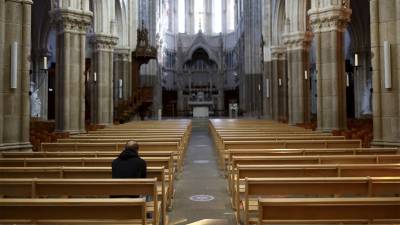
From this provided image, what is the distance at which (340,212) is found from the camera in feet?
11.3

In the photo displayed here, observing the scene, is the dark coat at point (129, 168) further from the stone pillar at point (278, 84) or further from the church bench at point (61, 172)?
the stone pillar at point (278, 84)

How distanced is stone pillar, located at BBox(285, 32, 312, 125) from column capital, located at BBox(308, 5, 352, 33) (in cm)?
604

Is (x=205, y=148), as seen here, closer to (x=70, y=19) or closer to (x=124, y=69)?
(x=70, y=19)

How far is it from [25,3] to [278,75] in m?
20.7

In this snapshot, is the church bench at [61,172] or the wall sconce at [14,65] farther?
the wall sconce at [14,65]

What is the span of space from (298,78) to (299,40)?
219cm

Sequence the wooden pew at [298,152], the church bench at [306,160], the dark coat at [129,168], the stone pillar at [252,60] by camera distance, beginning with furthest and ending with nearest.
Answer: the stone pillar at [252,60]
the wooden pew at [298,152]
the church bench at [306,160]
the dark coat at [129,168]

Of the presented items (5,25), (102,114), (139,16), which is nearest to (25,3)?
(5,25)

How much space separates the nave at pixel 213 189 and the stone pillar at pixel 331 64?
19.3 feet

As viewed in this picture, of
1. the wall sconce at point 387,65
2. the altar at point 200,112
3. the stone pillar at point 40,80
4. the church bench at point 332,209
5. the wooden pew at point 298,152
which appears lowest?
the church bench at point 332,209

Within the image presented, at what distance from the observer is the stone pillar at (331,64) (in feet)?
52.7

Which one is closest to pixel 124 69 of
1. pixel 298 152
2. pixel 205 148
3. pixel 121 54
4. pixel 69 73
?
pixel 121 54

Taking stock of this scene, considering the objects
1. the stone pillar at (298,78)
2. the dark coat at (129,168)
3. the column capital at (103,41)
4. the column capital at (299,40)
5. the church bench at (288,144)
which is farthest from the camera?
the column capital at (103,41)

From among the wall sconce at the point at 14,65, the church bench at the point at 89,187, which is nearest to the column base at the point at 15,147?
the wall sconce at the point at 14,65
